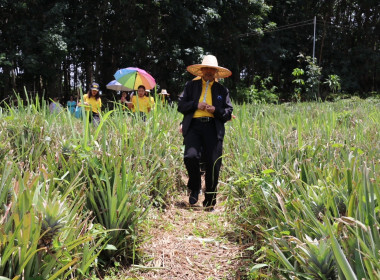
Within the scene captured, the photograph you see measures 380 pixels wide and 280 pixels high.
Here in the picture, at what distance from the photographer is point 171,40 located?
758 inches

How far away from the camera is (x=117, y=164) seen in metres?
2.29

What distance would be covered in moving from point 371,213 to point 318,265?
0.26 meters

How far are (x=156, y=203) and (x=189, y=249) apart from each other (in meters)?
0.73

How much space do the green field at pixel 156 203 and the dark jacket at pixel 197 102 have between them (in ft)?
0.90

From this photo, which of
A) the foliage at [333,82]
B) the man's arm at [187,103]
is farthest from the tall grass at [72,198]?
the foliage at [333,82]

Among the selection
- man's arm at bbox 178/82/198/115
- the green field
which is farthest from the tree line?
the green field

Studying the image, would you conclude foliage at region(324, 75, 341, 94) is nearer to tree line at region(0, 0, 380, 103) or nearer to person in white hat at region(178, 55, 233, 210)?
tree line at region(0, 0, 380, 103)

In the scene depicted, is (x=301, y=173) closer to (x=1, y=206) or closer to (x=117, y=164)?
(x=117, y=164)

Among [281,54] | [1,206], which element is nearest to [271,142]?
[1,206]

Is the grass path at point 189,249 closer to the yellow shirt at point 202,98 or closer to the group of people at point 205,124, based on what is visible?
the group of people at point 205,124

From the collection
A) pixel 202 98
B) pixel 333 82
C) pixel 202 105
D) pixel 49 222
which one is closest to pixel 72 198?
pixel 49 222

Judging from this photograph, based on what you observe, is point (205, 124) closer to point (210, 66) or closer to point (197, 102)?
point (197, 102)

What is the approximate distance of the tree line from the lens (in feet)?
52.9

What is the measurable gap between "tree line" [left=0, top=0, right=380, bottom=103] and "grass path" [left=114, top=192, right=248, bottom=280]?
44.9 feet
